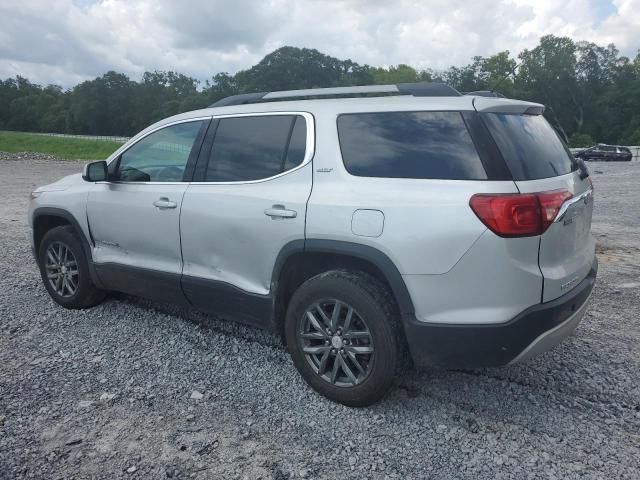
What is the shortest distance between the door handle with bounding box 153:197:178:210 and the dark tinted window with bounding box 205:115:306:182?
316mm

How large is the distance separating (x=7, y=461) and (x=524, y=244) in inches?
110

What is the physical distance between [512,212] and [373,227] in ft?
2.33

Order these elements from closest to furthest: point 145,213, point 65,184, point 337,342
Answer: point 337,342
point 145,213
point 65,184

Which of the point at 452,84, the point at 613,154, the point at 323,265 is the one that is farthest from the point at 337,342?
the point at 452,84

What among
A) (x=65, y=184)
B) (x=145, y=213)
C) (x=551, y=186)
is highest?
(x=551, y=186)

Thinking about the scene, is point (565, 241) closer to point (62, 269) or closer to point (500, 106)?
point (500, 106)

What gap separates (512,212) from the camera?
2678mm

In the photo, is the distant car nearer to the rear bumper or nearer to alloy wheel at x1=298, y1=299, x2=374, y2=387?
the rear bumper

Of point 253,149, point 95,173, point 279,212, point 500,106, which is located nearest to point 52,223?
point 95,173

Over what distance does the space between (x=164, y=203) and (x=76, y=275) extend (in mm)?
1433

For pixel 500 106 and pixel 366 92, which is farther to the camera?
pixel 366 92

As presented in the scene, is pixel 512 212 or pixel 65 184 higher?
pixel 512 212

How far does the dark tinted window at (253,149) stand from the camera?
352cm

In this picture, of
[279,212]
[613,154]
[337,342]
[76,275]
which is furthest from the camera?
[613,154]
